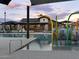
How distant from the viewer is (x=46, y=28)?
1372 inches

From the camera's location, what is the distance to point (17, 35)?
31.7 m

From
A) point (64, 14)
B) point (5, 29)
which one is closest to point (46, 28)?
point (64, 14)

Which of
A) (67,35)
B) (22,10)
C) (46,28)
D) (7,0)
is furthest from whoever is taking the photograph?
(22,10)

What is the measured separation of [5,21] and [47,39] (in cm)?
1386

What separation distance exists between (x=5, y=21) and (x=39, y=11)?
4536mm

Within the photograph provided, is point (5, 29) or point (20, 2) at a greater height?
point (20, 2)

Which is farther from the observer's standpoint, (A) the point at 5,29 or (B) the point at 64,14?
(A) the point at 5,29

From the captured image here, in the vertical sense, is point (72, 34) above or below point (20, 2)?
below

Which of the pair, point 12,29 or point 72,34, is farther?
point 12,29

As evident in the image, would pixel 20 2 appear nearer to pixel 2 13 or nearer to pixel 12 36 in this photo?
pixel 12 36

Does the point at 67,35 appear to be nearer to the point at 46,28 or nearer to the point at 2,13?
the point at 46,28

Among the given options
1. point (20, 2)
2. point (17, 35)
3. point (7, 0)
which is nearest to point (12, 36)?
point (17, 35)

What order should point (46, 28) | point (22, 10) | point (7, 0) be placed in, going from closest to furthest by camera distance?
1. point (7, 0)
2. point (46, 28)
3. point (22, 10)

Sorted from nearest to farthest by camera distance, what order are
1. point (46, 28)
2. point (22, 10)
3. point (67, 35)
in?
point (67, 35), point (46, 28), point (22, 10)
